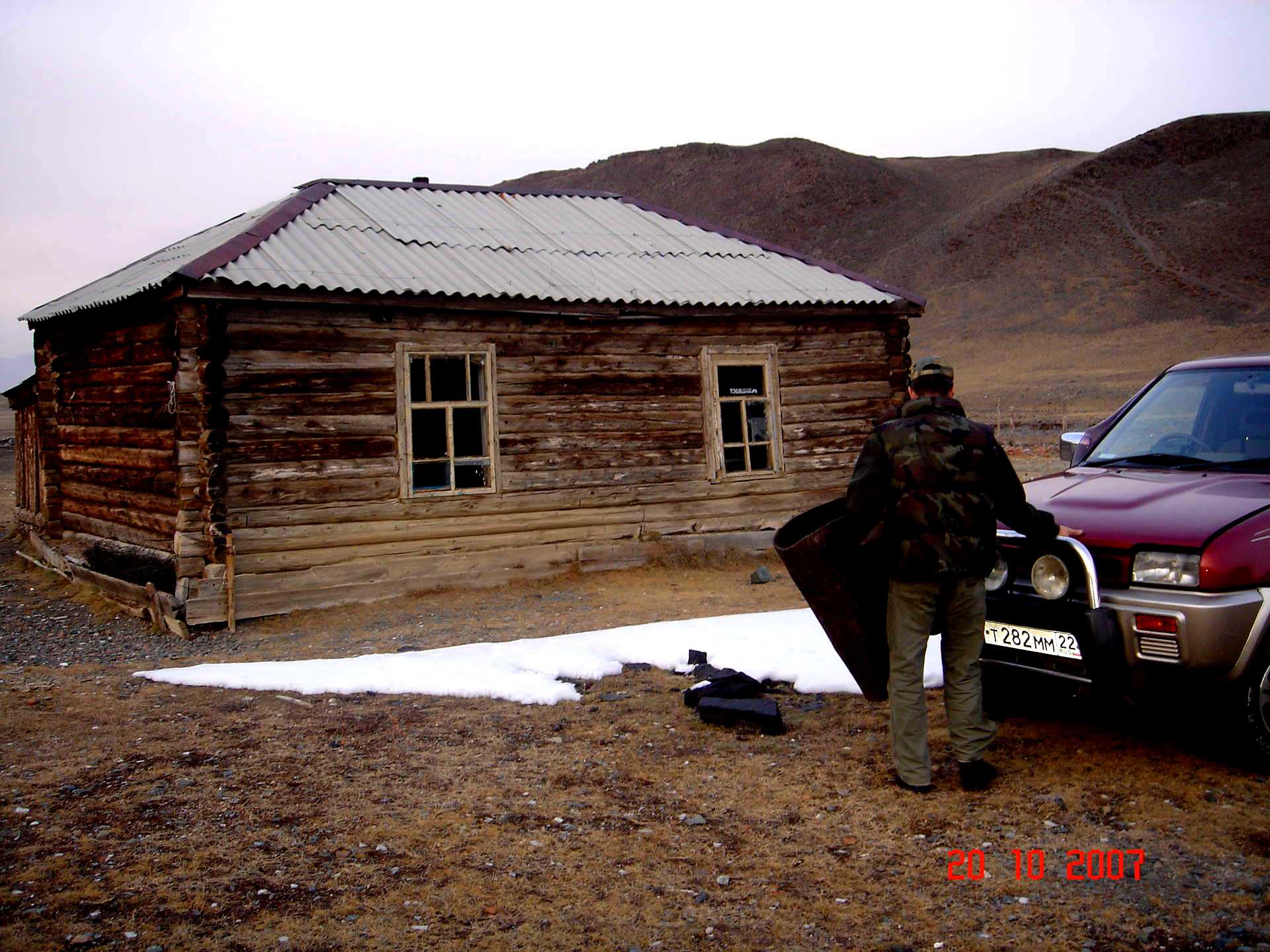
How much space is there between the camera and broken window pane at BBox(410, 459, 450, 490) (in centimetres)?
1141

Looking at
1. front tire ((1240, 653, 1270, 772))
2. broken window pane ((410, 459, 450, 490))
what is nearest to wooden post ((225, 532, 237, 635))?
broken window pane ((410, 459, 450, 490))

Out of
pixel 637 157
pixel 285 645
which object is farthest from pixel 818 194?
pixel 285 645

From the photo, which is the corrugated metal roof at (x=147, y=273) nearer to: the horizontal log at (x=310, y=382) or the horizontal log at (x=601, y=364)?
the horizontal log at (x=310, y=382)

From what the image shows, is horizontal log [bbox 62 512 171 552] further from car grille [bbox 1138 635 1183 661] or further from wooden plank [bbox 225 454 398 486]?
car grille [bbox 1138 635 1183 661]

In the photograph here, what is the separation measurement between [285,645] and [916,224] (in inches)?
3010

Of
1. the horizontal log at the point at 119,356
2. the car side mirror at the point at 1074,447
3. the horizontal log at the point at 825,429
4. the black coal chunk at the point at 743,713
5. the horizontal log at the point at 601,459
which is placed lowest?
the black coal chunk at the point at 743,713

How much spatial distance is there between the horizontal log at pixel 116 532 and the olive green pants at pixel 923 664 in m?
8.07

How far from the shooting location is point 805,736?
5.70 m

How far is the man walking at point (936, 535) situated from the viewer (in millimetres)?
4508

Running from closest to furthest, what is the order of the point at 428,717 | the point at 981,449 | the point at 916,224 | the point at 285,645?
the point at 981,449 → the point at 428,717 → the point at 285,645 → the point at 916,224

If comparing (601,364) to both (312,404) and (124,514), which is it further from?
(124,514)

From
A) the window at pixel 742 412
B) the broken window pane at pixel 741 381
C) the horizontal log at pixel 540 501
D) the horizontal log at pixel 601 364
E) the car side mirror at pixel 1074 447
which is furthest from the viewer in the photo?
the broken window pane at pixel 741 381

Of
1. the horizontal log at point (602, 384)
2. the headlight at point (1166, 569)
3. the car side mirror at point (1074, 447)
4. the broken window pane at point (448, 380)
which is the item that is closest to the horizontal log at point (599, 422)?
the horizontal log at point (602, 384)

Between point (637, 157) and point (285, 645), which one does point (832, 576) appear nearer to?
point (285, 645)
